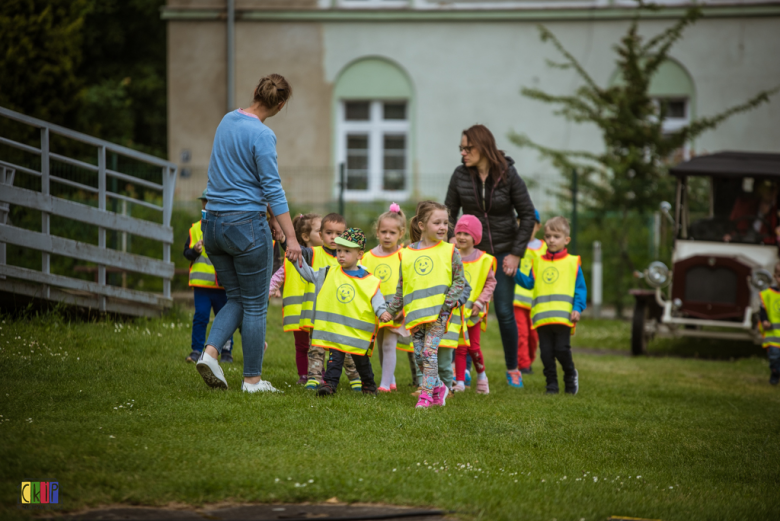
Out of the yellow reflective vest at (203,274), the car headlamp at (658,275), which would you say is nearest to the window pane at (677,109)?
the car headlamp at (658,275)

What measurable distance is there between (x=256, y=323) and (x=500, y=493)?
91.5 inches

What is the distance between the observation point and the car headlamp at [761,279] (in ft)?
32.2

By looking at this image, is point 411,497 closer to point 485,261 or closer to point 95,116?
point 485,261

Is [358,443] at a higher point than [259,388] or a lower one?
lower

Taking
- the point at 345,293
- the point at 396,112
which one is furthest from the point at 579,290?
the point at 396,112

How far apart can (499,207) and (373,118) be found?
516 inches

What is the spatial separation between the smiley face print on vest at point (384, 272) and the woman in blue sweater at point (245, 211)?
4.15 ft

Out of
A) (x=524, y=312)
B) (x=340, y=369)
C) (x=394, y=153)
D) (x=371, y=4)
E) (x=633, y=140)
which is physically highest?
(x=371, y=4)

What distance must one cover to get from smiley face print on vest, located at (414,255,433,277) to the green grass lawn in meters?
1.01

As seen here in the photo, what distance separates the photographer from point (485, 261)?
6844 mm

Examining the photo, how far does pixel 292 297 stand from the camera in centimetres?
668

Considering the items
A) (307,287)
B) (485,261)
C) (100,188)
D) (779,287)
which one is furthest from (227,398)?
(779,287)

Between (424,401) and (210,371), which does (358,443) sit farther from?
(210,371)

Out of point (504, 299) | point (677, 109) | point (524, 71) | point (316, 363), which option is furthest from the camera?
point (677, 109)
